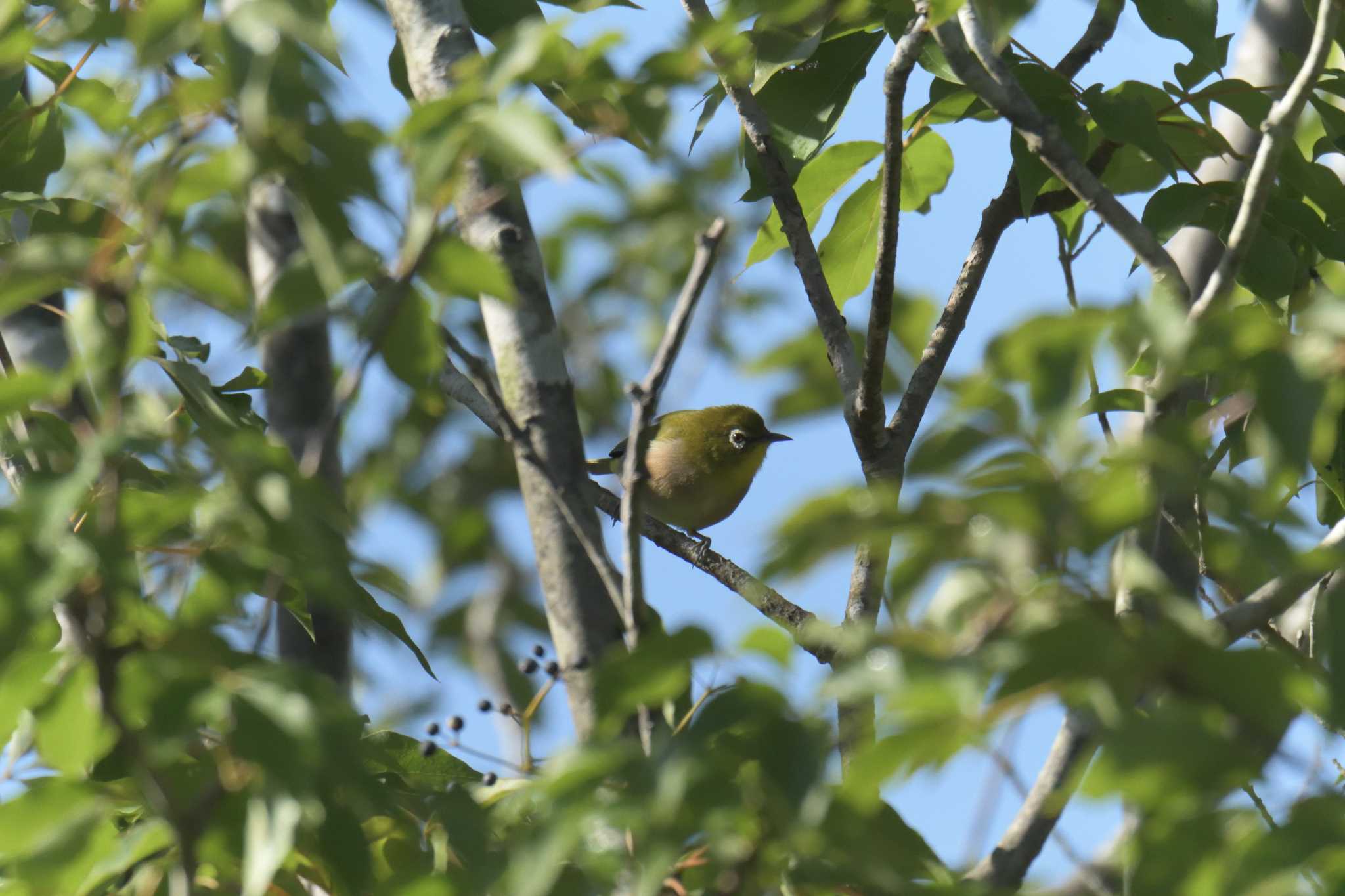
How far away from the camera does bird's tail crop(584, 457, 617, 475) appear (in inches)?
340

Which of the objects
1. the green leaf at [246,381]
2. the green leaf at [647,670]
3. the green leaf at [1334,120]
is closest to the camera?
the green leaf at [647,670]

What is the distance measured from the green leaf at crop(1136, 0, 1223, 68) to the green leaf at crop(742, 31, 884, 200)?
2.18 feet

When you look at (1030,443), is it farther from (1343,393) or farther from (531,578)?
(531,578)

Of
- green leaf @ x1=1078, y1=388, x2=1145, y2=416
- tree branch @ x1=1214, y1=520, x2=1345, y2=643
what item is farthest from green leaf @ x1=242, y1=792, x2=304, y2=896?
green leaf @ x1=1078, y1=388, x2=1145, y2=416

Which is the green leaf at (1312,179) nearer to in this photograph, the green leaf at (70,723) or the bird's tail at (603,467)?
the green leaf at (70,723)

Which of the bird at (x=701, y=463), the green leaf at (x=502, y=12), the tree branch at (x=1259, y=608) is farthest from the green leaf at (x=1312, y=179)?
the bird at (x=701, y=463)

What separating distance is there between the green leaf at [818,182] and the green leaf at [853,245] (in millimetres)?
65

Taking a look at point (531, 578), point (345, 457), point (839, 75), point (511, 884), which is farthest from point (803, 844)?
point (531, 578)

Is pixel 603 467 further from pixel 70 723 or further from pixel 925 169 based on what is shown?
pixel 70 723

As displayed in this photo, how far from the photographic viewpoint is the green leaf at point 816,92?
3.16 meters

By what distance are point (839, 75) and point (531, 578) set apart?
8402mm

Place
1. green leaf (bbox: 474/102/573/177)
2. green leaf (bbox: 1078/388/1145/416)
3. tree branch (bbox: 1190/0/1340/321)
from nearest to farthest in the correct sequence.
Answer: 1. green leaf (bbox: 474/102/573/177)
2. tree branch (bbox: 1190/0/1340/321)
3. green leaf (bbox: 1078/388/1145/416)

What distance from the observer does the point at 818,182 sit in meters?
3.54

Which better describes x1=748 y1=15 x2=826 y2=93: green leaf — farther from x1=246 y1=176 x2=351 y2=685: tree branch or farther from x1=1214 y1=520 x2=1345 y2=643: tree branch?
x1=246 y1=176 x2=351 y2=685: tree branch
